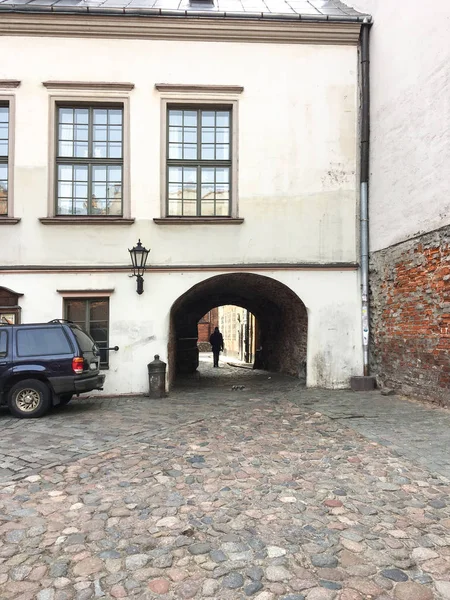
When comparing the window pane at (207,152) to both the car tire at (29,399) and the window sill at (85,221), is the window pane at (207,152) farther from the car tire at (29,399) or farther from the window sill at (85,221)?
the car tire at (29,399)

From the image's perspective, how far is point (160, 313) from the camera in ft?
36.0

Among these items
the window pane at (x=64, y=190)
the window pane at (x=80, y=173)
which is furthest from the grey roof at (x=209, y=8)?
the window pane at (x=64, y=190)

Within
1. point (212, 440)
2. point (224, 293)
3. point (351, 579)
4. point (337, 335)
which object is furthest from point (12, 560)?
point (224, 293)

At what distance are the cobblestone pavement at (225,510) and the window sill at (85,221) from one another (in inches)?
195

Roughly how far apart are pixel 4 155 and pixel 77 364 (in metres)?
5.91

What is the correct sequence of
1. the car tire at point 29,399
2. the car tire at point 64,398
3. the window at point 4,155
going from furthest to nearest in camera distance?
the window at point 4,155 → the car tire at point 64,398 → the car tire at point 29,399

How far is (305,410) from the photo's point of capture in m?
8.83

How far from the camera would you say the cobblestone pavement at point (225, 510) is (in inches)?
116

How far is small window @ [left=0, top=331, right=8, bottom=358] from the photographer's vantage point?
8453 millimetres

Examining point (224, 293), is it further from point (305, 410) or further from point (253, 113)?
point (305, 410)

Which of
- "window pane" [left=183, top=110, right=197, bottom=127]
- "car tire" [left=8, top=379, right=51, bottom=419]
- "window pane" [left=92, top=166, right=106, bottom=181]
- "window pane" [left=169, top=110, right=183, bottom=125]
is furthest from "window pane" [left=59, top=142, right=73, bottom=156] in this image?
"car tire" [left=8, top=379, right=51, bottom=419]

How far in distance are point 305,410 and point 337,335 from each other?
3.04 meters

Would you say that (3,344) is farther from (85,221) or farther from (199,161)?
(199,161)

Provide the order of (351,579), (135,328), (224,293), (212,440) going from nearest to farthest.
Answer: (351,579), (212,440), (135,328), (224,293)
